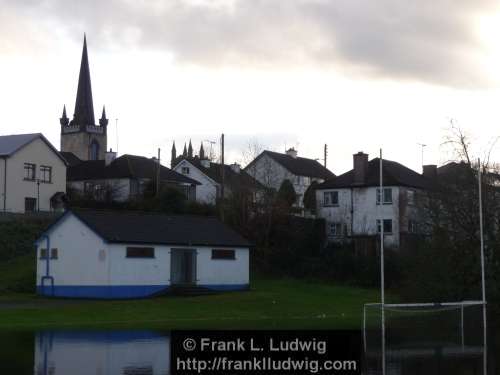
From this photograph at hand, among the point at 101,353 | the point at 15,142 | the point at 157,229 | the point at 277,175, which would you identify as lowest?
the point at 101,353

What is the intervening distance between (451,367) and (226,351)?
11.7m

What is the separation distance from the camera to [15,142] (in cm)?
7700

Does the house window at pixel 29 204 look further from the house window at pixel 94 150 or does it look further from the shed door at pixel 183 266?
the house window at pixel 94 150

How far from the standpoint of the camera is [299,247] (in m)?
66.6

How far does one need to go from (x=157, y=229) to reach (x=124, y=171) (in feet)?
127

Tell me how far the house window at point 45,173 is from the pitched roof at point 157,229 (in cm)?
2641

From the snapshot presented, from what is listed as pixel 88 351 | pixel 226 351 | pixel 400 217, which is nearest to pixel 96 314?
pixel 88 351

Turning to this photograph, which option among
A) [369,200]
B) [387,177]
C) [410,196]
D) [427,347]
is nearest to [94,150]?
[369,200]

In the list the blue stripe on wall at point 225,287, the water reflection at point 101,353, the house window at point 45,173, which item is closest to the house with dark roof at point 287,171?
the house window at point 45,173

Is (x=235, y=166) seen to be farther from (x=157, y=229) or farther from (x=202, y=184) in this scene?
(x=157, y=229)

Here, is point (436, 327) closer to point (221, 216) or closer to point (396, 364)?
point (396, 364)

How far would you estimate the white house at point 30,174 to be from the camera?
7469cm

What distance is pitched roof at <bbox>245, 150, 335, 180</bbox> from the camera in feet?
303

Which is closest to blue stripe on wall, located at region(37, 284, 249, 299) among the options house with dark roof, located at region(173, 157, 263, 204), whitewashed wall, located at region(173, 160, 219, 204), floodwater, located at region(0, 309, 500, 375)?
floodwater, located at region(0, 309, 500, 375)
